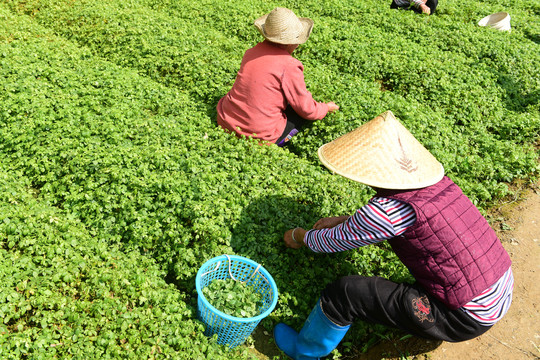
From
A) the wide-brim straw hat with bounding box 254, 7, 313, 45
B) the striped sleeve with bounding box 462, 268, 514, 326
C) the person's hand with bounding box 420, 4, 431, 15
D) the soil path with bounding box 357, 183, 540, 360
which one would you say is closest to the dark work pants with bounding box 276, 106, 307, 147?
the wide-brim straw hat with bounding box 254, 7, 313, 45

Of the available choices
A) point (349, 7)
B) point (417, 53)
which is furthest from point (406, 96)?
point (349, 7)

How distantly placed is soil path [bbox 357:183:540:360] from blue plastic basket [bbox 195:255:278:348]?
1169 millimetres

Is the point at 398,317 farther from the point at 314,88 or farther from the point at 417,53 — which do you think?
the point at 417,53

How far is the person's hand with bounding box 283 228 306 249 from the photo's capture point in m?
3.61

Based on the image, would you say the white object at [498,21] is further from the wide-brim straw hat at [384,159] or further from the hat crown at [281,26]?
the wide-brim straw hat at [384,159]

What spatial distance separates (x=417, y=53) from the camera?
773 centimetres

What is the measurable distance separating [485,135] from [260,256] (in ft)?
14.3

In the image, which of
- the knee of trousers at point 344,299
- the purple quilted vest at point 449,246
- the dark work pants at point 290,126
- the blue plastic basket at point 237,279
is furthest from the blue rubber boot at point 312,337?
the dark work pants at point 290,126

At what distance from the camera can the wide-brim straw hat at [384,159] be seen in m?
2.73

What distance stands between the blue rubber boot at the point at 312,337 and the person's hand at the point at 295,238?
62 cm

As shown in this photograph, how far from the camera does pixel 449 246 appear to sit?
8.78 feet

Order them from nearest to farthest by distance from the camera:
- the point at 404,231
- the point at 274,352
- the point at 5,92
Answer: the point at 404,231, the point at 274,352, the point at 5,92

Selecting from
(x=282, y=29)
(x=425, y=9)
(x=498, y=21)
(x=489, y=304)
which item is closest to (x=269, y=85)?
(x=282, y=29)

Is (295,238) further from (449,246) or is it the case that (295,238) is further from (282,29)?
(282,29)
